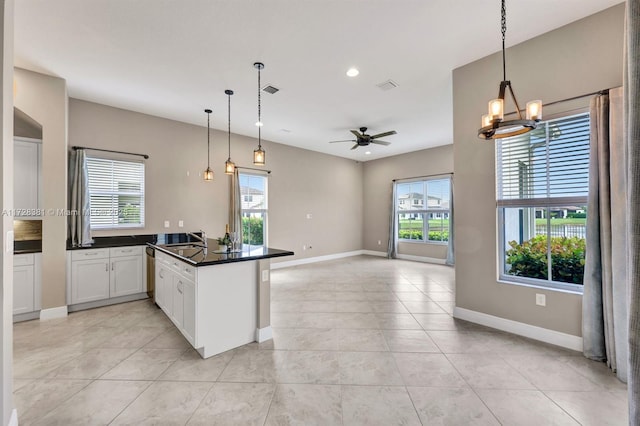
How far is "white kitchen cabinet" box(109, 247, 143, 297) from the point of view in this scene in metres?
4.24

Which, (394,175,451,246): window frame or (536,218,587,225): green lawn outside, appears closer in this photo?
(536,218,587,225): green lawn outside

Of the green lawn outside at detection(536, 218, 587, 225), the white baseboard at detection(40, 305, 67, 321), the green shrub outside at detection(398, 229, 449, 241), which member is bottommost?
the white baseboard at detection(40, 305, 67, 321)

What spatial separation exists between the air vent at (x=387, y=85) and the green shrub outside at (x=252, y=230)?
4126 millimetres

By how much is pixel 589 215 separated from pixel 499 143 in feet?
3.93

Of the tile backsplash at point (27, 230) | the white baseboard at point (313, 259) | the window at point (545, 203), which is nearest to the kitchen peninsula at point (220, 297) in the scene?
the tile backsplash at point (27, 230)

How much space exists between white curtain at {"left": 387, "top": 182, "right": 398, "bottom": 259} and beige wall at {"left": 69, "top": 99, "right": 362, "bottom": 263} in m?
1.24

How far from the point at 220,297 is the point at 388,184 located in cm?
692

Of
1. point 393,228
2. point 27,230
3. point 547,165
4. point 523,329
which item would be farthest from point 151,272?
point 393,228

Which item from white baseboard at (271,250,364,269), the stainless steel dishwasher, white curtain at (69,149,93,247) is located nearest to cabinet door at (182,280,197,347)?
the stainless steel dishwasher

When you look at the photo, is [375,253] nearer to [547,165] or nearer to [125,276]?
[547,165]

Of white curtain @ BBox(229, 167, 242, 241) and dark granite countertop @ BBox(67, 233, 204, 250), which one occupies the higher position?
white curtain @ BBox(229, 167, 242, 241)

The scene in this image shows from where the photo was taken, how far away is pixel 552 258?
119 inches

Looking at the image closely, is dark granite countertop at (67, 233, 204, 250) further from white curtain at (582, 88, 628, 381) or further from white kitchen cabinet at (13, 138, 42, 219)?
white curtain at (582, 88, 628, 381)

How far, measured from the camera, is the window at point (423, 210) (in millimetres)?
7555
